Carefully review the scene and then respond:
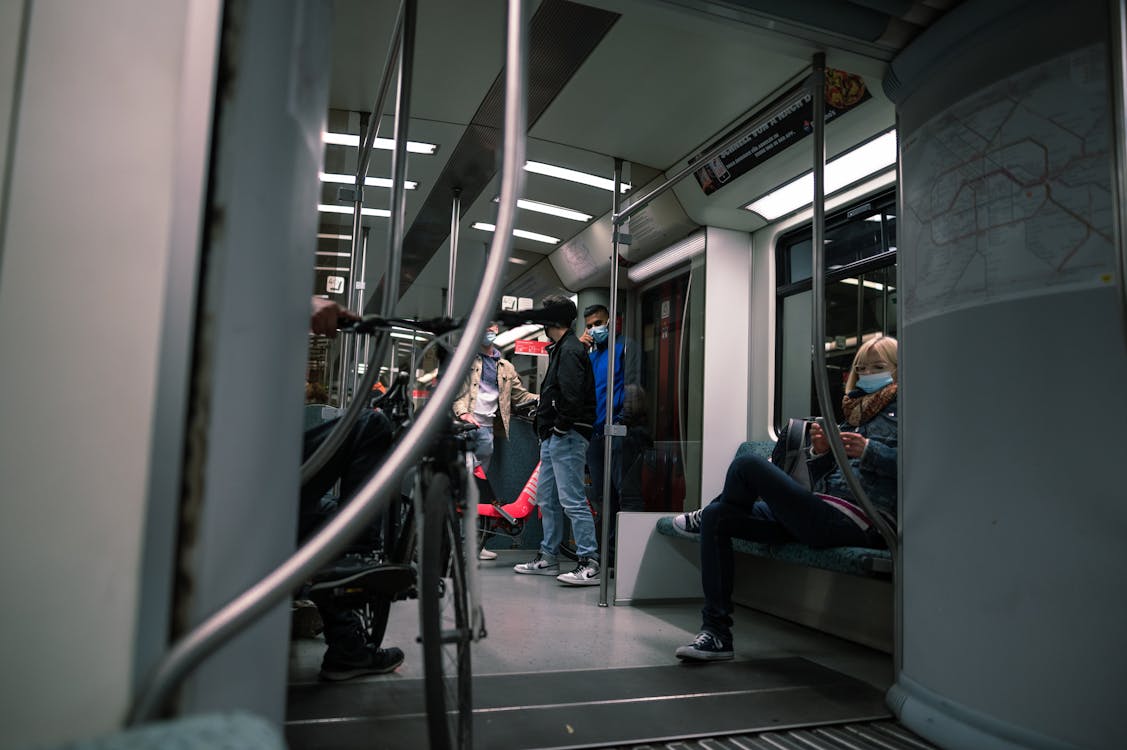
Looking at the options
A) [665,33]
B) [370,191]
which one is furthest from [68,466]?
[370,191]

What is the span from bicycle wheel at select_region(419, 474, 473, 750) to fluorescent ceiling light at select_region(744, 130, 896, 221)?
3023 millimetres

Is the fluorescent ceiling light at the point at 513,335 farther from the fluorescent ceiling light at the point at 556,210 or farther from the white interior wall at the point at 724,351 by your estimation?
the white interior wall at the point at 724,351

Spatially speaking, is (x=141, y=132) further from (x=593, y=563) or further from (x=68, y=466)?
(x=593, y=563)

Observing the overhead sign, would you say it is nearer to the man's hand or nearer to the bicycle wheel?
the man's hand

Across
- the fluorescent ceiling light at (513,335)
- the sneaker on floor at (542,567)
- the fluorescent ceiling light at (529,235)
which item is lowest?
the sneaker on floor at (542,567)

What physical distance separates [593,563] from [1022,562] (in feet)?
11.0

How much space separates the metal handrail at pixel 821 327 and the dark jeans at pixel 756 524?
0.31m

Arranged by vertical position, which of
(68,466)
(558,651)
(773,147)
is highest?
Result: (773,147)

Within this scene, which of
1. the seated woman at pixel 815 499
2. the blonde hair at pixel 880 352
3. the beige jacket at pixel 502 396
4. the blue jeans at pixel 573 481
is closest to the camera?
the seated woman at pixel 815 499

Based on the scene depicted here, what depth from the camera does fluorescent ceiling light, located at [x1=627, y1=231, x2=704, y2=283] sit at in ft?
15.4

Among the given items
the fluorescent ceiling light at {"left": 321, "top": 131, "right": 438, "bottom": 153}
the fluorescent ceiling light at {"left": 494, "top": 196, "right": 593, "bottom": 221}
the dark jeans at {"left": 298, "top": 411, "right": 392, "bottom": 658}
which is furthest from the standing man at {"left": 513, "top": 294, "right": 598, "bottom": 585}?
the dark jeans at {"left": 298, "top": 411, "right": 392, "bottom": 658}

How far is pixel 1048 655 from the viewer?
6.36 ft

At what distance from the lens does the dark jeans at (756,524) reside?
312 centimetres

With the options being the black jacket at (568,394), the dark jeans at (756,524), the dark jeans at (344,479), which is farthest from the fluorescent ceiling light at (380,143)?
the dark jeans at (756,524)
